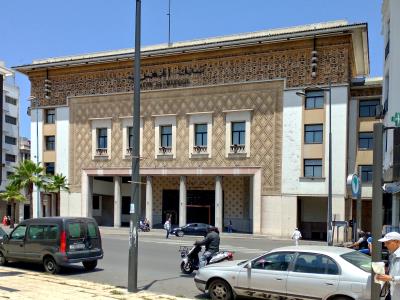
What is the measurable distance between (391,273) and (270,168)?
39248 mm

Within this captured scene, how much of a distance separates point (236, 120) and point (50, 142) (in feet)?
73.2

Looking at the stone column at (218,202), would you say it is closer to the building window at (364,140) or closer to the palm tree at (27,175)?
the building window at (364,140)

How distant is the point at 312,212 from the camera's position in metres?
46.3

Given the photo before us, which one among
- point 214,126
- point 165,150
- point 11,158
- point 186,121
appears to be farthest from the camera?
point 11,158

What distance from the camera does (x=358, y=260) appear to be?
9.96 meters

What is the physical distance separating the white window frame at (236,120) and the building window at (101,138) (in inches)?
543

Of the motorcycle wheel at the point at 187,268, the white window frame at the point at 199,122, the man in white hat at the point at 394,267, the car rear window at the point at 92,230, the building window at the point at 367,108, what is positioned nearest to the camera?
the man in white hat at the point at 394,267

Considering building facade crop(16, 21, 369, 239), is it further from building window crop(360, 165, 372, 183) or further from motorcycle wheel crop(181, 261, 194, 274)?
motorcycle wheel crop(181, 261, 194, 274)

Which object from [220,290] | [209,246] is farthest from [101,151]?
[220,290]

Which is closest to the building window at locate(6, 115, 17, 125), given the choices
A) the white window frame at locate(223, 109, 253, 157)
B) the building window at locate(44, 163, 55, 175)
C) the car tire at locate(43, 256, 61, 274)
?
the building window at locate(44, 163, 55, 175)

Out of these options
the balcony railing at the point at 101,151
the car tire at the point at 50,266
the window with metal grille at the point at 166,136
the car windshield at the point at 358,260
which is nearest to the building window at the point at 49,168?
the balcony railing at the point at 101,151

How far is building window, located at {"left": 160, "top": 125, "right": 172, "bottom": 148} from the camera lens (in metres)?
50.1

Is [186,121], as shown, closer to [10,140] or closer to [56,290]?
[56,290]

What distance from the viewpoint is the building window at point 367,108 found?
44156 mm
